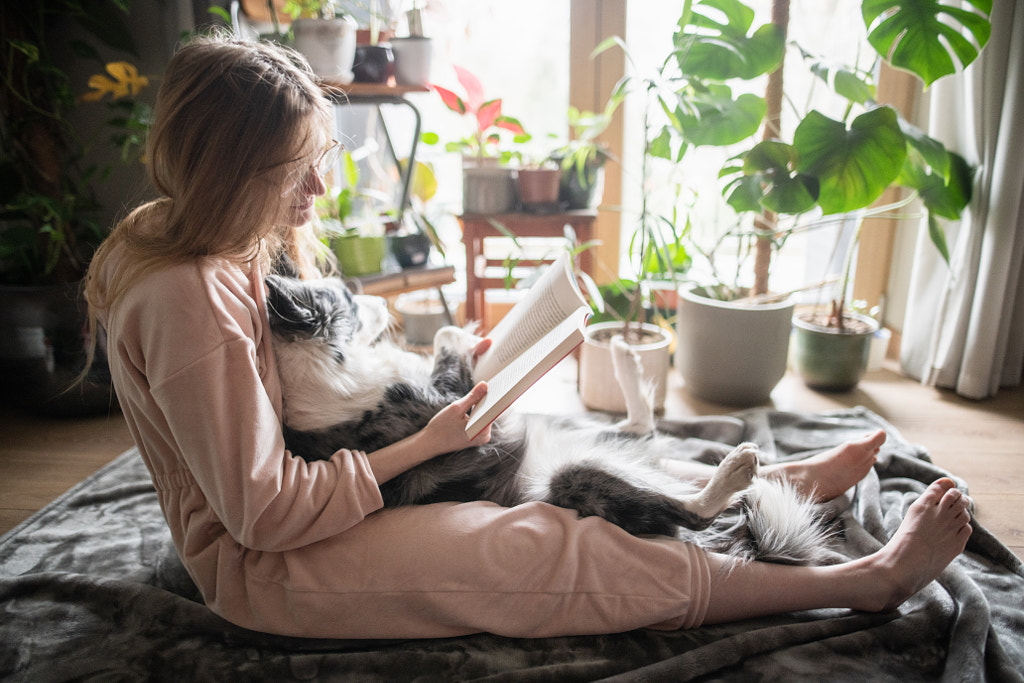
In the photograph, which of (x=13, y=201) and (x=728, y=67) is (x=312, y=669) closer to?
(x=728, y=67)

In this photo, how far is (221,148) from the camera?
2.58 feet

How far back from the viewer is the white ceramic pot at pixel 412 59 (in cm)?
182

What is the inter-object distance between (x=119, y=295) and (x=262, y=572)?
42cm

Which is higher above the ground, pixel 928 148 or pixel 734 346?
pixel 928 148

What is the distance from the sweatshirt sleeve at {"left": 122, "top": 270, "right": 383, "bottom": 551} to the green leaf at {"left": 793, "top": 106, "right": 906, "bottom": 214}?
1.25 m

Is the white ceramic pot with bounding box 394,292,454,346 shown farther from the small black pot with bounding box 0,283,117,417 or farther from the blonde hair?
the blonde hair

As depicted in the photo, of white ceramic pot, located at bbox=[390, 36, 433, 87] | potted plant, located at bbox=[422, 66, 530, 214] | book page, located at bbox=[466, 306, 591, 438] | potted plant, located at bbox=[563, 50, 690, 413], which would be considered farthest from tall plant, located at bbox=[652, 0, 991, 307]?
book page, located at bbox=[466, 306, 591, 438]

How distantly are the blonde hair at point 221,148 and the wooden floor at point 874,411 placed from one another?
962 mm

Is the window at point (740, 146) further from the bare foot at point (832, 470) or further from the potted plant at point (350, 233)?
the bare foot at point (832, 470)

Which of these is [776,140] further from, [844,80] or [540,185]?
[540,185]

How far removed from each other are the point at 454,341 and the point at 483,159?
1.10m

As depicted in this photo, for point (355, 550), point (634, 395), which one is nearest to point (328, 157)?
point (355, 550)

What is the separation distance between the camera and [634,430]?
1.31 m

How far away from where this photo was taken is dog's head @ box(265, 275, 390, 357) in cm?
92
